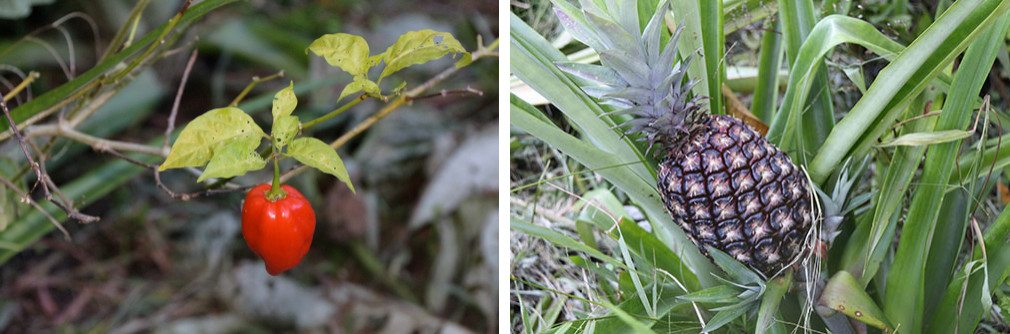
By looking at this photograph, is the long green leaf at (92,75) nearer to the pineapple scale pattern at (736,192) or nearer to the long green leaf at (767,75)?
the pineapple scale pattern at (736,192)

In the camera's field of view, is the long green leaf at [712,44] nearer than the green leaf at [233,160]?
No

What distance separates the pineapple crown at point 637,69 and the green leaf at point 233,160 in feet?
0.75

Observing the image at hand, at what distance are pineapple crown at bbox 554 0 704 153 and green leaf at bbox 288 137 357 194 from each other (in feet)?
0.60

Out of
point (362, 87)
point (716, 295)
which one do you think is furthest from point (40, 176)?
point (716, 295)

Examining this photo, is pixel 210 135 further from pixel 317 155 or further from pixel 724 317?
pixel 724 317

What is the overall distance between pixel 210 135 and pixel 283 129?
0.04 meters

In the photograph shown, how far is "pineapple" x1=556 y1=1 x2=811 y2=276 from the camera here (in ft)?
1.49

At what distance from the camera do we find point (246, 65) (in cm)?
68

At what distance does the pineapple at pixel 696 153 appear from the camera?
17.8 inches

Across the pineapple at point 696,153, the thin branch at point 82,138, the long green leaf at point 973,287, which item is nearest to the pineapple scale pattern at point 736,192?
the pineapple at point 696,153

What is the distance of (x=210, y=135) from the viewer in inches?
15.7

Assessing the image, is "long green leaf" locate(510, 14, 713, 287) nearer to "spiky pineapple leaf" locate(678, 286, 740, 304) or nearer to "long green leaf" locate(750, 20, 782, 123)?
"spiky pineapple leaf" locate(678, 286, 740, 304)

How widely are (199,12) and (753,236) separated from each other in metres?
0.42

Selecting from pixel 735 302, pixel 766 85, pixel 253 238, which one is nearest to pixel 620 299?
pixel 735 302
